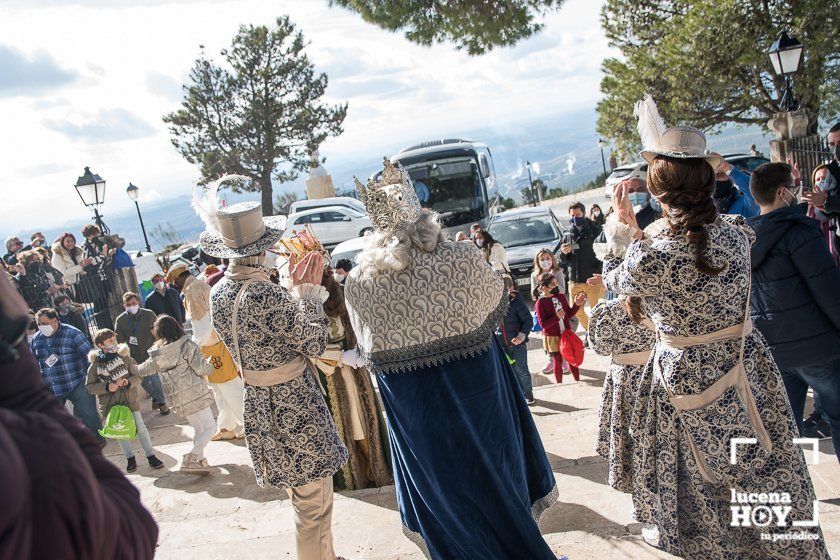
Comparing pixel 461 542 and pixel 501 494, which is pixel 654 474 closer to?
pixel 501 494

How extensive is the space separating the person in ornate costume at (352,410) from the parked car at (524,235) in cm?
710

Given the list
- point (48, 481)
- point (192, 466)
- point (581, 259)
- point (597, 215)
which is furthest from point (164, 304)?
point (48, 481)

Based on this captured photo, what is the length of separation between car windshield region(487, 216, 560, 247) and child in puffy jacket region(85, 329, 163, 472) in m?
8.03

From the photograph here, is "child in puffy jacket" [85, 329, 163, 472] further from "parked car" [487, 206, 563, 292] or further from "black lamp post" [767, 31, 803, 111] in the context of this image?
"black lamp post" [767, 31, 803, 111]

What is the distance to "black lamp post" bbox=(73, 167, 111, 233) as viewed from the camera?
11.9 meters

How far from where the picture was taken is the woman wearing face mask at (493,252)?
7527mm

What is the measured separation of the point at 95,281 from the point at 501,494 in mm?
9525

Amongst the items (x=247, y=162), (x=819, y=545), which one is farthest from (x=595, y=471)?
(x=247, y=162)

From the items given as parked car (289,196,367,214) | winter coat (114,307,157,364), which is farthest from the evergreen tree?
winter coat (114,307,157,364)

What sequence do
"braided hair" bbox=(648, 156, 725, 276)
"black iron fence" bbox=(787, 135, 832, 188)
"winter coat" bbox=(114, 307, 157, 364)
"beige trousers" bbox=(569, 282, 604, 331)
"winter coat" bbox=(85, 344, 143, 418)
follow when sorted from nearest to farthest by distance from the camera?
"braided hair" bbox=(648, 156, 725, 276) < "winter coat" bbox=(85, 344, 143, 418) < "beige trousers" bbox=(569, 282, 604, 331) < "winter coat" bbox=(114, 307, 157, 364) < "black iron fence" bbox=(787, 135, 832, 188)

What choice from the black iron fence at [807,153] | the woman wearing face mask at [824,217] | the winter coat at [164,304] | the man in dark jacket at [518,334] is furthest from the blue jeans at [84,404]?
the black iron fence at [807,153]

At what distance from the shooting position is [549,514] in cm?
405

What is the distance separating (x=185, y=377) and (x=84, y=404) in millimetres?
1754

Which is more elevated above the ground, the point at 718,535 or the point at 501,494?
the point at 501,494
